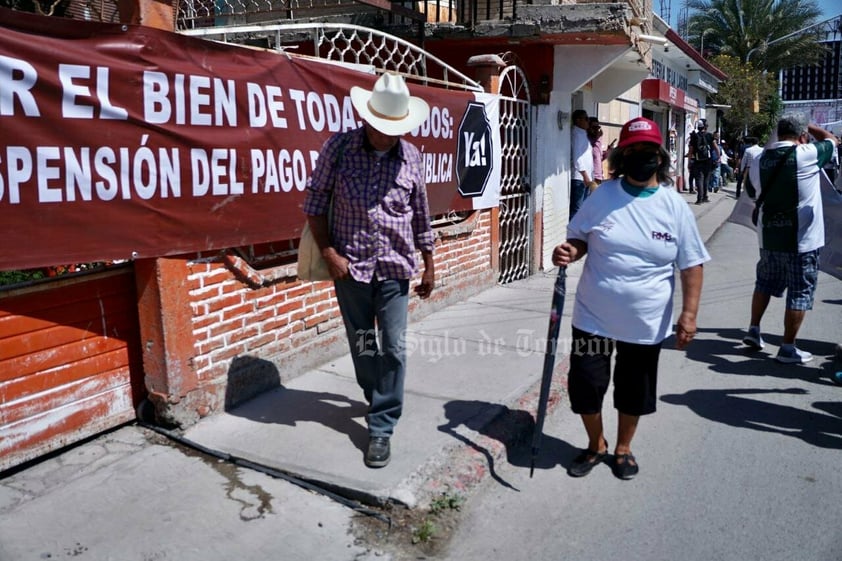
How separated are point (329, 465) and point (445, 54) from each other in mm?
6630

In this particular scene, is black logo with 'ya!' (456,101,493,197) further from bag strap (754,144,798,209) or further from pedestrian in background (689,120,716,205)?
pedestrian in background (689,120,716,205)

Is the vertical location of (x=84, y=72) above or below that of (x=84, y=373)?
above

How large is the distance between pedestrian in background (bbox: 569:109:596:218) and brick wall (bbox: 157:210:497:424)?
5501mm

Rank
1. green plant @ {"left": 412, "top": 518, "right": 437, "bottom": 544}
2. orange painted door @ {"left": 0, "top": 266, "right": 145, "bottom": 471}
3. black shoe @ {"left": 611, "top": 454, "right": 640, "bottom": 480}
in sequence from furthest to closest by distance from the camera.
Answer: black shoe @ {"left": 611, "top": 454, "right": 640, "bottom": 480} → orange painted door @ {"left": 0, "top": 266, "right": 145, "bottom": 471} → green plant @ {"left": 412, "top": 518, "right": 437, "bottom": 544}

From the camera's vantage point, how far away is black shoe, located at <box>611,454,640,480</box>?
411 cm

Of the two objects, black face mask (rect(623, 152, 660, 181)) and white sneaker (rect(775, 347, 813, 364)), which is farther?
white sneaker (rect(775, 347, 813, 364))

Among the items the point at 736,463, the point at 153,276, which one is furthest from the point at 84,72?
the point at 736,463

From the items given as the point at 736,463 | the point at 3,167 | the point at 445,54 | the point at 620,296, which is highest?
the point at 445,54

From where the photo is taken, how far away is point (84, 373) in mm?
3957

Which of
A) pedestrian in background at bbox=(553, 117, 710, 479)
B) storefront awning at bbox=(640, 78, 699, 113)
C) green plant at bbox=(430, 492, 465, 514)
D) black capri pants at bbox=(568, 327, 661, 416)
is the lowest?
green plant at bbox=(430, 492, 465, 514)

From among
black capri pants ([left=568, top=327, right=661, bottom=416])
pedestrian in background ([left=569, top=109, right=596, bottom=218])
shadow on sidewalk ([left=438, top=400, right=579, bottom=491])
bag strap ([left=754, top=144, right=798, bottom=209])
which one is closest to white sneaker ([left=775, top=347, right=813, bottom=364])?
bag strap ([left=754, top=144, right=798, bottom=209])

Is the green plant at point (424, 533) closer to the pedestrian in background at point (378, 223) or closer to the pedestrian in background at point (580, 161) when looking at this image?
the pedestrian in background at point (378, 223)

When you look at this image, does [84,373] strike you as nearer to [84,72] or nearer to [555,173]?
[84,72]

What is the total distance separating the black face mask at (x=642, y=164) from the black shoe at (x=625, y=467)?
Result: 1543mm
